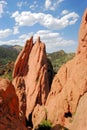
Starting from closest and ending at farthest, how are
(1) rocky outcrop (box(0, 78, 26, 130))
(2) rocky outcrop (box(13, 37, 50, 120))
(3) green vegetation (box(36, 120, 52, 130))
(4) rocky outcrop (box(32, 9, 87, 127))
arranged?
(1) rocky outcrop (box(0, 78, 26, 130)), (3) green vegetation (box(36, 120, 52, 130)), (4) rocky outcrop (box(32, 9, 87, 127)), (2) rocky outcrop (box(13, 37, 50, 120))

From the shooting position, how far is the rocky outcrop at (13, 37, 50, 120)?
64438 millimetres

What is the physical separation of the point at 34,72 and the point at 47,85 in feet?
15.7

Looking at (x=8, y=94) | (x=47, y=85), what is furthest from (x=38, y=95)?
(x=8, y=94)

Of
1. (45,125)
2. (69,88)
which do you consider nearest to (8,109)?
(45,125)

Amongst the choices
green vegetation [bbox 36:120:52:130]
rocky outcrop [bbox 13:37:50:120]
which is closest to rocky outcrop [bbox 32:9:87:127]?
green vegetation [bbox 36:120:52:130]

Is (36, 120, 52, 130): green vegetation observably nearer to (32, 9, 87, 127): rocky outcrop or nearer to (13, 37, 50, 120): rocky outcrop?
(32, 9, 87, 127): rocky outcrop

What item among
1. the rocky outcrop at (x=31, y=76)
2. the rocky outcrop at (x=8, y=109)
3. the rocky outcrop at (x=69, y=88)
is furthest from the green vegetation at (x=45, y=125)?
the rocky outcrop at (x=8, y=109)

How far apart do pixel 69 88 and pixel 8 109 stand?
2059 cm

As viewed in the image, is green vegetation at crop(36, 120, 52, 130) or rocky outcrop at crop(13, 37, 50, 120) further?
rocky outcrop at crop(13, 37, 50, 120)

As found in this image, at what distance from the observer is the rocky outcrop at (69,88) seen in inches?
1908

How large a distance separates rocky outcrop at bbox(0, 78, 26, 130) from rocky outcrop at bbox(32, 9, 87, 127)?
15096mm

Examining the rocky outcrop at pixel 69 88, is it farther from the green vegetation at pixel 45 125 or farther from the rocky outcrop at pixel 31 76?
the rocky outcrop at pixel 31 76

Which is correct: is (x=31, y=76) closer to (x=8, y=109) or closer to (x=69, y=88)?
(x=69, y=88)

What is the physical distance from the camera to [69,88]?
166 feet
